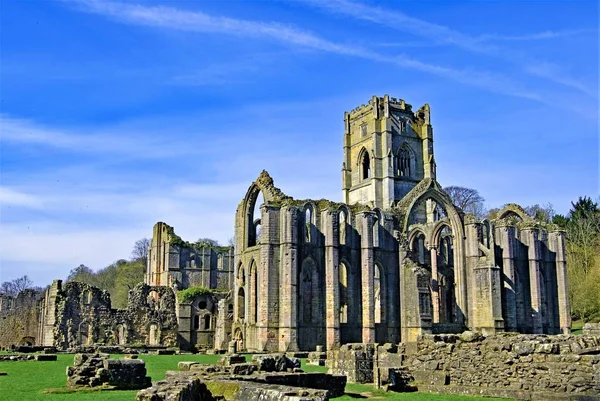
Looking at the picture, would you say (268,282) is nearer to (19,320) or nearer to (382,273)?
(382,273)

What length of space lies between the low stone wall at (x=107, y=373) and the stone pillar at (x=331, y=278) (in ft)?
62.2

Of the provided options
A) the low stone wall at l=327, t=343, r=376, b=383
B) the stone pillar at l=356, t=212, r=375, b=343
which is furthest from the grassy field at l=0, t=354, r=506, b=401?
the stone pillar at l=356, t=212, r=375, b=343

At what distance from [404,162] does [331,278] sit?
1816 inches

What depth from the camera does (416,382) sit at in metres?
15.8

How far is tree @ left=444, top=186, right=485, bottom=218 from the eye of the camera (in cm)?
6994

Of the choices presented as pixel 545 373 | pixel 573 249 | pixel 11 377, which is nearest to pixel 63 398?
pixel 11 377

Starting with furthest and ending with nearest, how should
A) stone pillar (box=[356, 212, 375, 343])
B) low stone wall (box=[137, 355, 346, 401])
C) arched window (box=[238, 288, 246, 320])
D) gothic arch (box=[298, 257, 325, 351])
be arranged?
arched window (box=[238, 288, 246, 320]), stone pillar (box=[356, 212, 375, 343]), gothic arch (box=[298, 257, 325, 351]), low stone wall (box=[137, 355, 346, 401])

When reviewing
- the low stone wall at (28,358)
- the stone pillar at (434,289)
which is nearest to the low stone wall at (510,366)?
the low stone wall at (28,358)

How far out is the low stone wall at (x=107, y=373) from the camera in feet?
44.7

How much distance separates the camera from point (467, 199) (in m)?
71.0

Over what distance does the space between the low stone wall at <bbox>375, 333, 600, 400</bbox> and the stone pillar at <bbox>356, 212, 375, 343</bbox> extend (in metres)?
17.1

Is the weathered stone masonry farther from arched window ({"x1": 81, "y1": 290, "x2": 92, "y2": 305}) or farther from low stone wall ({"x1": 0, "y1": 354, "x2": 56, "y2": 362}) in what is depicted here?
low stone wall ({"x1": 0, "y1": 354, "x2": 56, "y2": 362})

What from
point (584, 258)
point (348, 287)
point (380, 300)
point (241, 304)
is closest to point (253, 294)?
point (241, 304)

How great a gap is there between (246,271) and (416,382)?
2049cm
